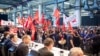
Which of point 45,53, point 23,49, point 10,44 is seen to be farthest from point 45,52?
point 10,44

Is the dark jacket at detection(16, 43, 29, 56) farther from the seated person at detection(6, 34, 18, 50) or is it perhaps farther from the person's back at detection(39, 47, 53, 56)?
the person's back at detection(39, 47, 53, 56)

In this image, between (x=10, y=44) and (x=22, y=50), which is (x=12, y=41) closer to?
(x=10, y=44)

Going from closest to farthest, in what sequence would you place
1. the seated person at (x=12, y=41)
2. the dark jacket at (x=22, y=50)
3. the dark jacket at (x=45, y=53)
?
the dark jacket at (x=45, y=53) → the dark jacket at (x=22, y=50) → the seated person at (x=12, y=41)

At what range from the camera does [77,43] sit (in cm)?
1063

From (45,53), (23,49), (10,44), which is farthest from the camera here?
(10,44)

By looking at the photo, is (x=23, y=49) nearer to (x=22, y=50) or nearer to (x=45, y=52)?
(x=22, y=50)

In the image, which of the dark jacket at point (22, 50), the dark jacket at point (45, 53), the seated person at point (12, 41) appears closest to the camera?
the dark jacket at point (45, 53)

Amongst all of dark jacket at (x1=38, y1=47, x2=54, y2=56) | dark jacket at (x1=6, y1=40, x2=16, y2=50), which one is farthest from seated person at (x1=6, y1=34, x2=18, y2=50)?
dark jacket at (x1=38, y1=47, x2=54, y2=56)

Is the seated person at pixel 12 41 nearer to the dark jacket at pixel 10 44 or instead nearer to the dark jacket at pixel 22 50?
the dark jacket at pixel 10 44

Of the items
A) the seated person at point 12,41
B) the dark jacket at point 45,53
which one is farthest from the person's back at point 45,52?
the seated person at point 12,41

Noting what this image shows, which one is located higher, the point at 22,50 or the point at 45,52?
the point at 45,52

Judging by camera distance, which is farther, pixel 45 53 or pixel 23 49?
pixel 23 49

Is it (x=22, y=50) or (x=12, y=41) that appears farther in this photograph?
(x=12, y=41)

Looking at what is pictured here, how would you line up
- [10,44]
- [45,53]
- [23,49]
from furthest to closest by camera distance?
[10,44], [23,49], [45,53]
